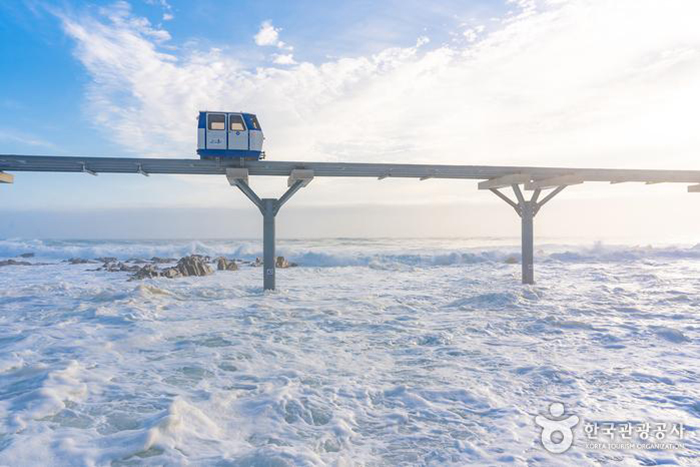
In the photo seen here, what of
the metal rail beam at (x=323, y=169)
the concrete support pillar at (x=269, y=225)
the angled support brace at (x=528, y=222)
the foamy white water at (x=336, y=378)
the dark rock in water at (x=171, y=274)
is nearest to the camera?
the foamy white water at (x=336, y=378)

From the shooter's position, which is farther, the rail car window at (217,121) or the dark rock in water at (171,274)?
the dark rock in water at (171,274)

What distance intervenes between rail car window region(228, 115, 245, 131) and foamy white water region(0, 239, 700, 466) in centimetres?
516

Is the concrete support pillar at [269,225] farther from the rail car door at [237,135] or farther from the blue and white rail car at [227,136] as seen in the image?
the rail car door at [237,135]

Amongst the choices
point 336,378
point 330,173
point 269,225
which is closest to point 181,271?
point 269,225

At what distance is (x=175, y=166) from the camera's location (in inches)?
476

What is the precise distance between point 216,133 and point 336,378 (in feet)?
29.5

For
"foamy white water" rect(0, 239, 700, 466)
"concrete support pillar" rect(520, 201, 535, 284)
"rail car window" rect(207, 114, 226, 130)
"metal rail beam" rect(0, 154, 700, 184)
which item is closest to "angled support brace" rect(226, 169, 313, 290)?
"metal rail beam" rect(0, 154, 700, 184)

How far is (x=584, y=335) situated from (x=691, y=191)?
1326 centimetres

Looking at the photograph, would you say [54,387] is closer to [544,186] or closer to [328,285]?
[328,285]

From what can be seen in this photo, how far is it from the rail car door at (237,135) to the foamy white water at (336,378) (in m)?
4.59

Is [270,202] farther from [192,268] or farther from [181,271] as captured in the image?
[181,271]

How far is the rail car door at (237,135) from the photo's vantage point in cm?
1202

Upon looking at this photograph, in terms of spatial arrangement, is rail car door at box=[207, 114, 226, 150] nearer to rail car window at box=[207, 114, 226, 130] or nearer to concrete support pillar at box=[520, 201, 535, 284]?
rail car window at box=[207, 114, 226, 130]

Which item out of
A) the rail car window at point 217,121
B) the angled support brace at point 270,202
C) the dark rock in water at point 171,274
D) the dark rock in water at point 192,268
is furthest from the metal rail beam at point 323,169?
the dark rock in water at point 192,268
